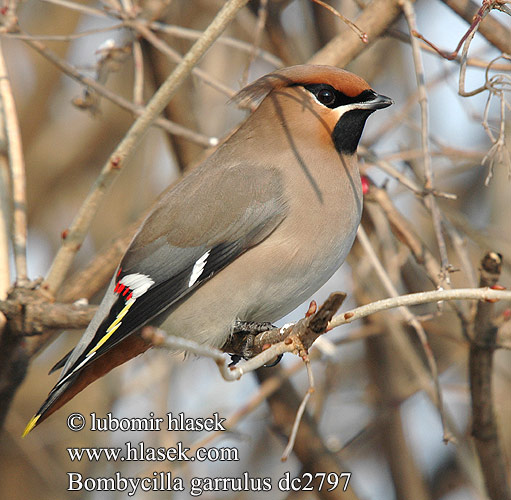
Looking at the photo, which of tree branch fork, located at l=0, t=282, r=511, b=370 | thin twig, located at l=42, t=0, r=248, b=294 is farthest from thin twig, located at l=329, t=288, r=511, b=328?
thin twig, located at l=42, t=0, r=248, b=294

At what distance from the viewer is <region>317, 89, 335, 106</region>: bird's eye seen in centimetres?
340

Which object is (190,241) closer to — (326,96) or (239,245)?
(239,245)

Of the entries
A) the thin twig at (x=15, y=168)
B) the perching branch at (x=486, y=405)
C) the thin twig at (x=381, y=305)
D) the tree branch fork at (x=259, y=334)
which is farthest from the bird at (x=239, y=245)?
the thin twig at (x=381, y=305)

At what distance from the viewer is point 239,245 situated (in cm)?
314

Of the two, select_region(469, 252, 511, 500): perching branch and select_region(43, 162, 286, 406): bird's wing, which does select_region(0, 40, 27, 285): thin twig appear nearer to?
select_region(43, 162, 286, 406): bird's wing

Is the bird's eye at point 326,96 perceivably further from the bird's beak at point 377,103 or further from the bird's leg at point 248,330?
the bird's leg at point 248,330

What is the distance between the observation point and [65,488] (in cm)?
463

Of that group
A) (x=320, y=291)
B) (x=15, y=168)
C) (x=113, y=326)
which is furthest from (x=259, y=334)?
(x=320, y=291)

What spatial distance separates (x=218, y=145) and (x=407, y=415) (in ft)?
7.52

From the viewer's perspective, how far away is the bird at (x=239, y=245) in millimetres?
3080

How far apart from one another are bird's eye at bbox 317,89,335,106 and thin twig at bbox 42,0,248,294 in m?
0.72

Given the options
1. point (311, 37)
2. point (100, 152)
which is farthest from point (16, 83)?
point (311, 37)

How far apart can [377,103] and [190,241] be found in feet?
3.07

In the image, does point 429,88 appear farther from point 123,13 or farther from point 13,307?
point 13,307
